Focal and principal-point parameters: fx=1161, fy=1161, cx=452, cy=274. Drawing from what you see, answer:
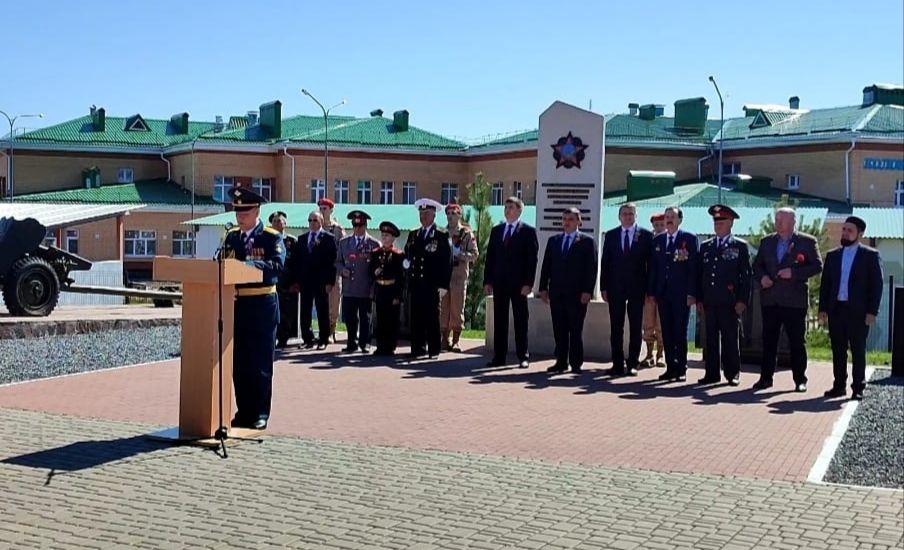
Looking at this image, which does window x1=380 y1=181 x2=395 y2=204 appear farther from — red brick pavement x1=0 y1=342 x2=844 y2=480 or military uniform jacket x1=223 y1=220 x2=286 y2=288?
military uniform jacket x1=223 y1=220 x2=286 y2=288

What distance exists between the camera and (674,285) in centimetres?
1227

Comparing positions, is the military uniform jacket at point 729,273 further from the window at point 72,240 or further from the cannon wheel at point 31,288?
the window at point 72,240

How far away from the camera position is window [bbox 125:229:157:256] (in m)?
59.3

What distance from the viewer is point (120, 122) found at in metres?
64.8

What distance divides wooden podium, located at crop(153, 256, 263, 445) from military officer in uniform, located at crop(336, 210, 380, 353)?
599cm

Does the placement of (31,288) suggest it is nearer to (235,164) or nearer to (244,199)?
(244,199)

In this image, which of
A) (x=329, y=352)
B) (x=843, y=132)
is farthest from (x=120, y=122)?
(x=843, y=132)

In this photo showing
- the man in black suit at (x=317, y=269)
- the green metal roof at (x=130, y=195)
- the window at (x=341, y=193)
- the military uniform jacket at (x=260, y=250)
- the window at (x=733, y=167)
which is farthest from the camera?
the window at (x=341, y=193)

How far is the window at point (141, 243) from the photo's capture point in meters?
59.3

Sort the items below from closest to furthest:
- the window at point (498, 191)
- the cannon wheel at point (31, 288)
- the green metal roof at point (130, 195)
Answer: the cannon wheel at point (31, 288)
the window at point (498, 191)
the green metal roof at point (130, 195)

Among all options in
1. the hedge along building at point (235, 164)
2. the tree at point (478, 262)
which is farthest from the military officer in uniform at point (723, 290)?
the hedge along building at point (235, 164)

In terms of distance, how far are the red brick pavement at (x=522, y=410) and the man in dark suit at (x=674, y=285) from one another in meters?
0.37

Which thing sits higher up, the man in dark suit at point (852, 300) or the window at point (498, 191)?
the window at point (498, 191)

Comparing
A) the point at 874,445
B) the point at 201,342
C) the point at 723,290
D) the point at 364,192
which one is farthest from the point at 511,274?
→ the point at 364,192
